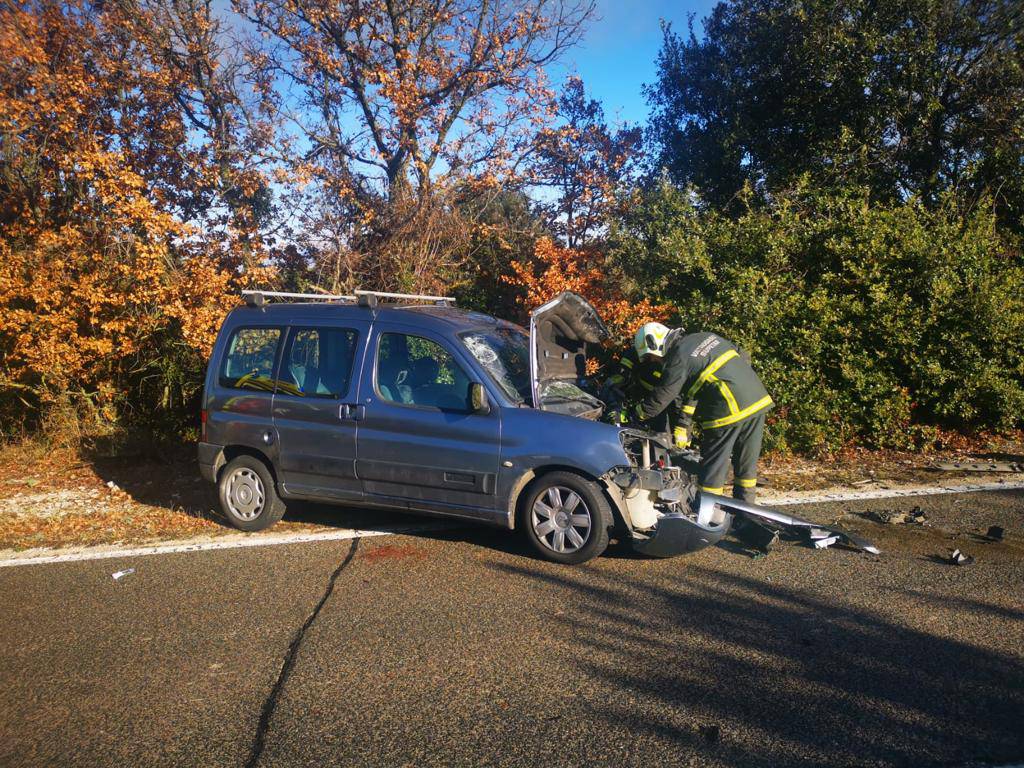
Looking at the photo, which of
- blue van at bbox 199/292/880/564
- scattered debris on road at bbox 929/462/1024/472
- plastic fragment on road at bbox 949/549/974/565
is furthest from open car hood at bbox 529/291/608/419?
scattered debris on road at bbox 929/462/1024/472

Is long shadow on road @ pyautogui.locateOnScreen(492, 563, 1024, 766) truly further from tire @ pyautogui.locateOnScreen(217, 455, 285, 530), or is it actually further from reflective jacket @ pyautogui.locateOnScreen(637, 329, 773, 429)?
tire @ pyautogui.locateOnScreen(217, 455, 285, 530)

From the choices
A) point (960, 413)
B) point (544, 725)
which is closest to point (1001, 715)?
point (544, 725)

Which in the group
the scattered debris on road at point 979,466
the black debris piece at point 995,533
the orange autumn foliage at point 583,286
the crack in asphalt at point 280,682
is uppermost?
the orange autumn foliage at point 583,286

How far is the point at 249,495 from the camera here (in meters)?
6.81

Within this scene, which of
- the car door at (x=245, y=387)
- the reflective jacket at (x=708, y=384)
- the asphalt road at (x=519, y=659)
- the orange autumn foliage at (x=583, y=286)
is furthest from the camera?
the orange autumn foliage at (x=583, y=286)

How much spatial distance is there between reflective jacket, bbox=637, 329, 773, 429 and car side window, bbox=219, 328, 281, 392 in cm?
314

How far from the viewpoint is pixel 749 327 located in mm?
8562

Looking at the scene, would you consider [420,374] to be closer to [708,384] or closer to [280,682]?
[708,384]

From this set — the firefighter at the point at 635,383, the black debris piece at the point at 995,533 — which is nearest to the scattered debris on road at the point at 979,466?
the black debris piece at the point at 995,533

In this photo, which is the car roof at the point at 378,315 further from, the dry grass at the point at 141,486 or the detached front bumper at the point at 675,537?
the detached front bumper at the point at 675,537

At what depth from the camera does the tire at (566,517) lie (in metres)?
5.40

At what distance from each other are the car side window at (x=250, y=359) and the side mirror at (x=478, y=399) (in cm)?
198

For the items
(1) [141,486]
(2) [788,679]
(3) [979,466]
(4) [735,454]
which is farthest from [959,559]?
(1) [141,486]

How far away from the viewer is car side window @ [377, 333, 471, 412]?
5930 mm
